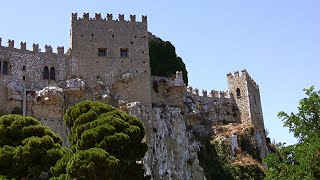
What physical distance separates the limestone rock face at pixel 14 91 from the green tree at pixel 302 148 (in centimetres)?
2096

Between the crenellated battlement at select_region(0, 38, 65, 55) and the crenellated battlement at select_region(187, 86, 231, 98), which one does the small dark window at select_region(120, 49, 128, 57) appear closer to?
the crenellated battlement at select_region(0, 38, 65, 55)

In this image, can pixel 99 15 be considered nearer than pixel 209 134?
Yes

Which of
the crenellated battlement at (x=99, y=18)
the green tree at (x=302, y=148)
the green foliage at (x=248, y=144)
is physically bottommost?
the green tree at (x=302, y=148)

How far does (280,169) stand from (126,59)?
2099 centimetres

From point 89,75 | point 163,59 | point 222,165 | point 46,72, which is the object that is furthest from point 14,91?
point 222,165

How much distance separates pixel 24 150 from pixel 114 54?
15.6m

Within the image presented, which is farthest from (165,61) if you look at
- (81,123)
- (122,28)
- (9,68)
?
(81,123)

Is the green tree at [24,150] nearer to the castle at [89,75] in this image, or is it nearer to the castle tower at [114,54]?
the castle at [89,75]

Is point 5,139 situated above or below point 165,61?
below

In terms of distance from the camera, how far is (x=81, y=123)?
84.6 ft

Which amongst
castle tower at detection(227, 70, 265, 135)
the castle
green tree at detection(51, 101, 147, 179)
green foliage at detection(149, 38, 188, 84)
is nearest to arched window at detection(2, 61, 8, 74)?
the castle

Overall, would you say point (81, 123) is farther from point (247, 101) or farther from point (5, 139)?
point (247, 101)

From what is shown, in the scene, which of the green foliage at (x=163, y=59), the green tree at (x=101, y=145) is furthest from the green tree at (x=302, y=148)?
the green foliage at (x=163, y=59)

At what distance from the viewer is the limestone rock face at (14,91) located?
35.8 meters
